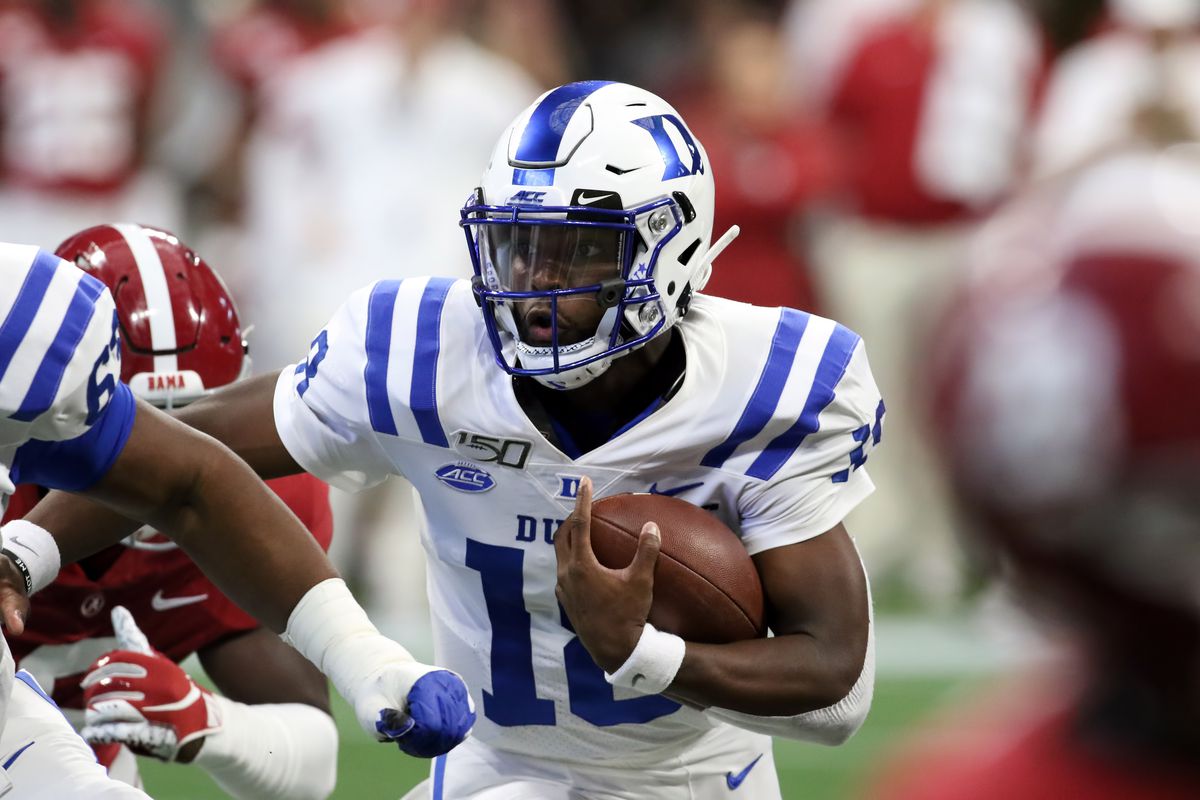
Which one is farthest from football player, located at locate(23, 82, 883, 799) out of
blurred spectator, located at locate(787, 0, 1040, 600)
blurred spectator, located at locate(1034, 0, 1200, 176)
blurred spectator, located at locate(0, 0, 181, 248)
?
blurred spectator, located at locate(0, 0, 181, 248)

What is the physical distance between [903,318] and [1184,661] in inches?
216

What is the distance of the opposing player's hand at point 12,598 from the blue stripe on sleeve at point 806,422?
3.12ft

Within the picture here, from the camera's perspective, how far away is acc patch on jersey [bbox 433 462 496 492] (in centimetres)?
262

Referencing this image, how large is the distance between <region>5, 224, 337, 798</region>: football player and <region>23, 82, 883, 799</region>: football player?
0.23m

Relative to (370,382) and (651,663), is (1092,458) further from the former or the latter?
(370,382)

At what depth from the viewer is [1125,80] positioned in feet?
19.2

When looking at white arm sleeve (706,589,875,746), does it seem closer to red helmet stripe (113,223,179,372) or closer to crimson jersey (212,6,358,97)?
red helmet stripe (113,223,179,372)

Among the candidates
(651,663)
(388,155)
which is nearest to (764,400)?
(651,663)

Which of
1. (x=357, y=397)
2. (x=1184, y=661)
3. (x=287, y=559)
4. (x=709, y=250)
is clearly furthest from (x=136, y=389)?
(x=1184, y=661)

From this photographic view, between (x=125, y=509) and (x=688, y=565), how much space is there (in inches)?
27.5

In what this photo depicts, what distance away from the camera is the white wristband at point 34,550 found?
251 centimetres

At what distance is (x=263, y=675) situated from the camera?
301 cm

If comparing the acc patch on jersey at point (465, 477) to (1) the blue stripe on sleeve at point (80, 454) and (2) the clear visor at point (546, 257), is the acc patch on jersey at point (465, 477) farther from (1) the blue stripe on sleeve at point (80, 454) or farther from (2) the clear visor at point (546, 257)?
(1) the blue stripe on sleeve at point (80, 454)

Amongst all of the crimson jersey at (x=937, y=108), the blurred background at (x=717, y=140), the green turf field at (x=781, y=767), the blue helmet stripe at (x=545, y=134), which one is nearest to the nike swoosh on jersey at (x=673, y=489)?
the blue helmet stripe at (x=545, y=134)
